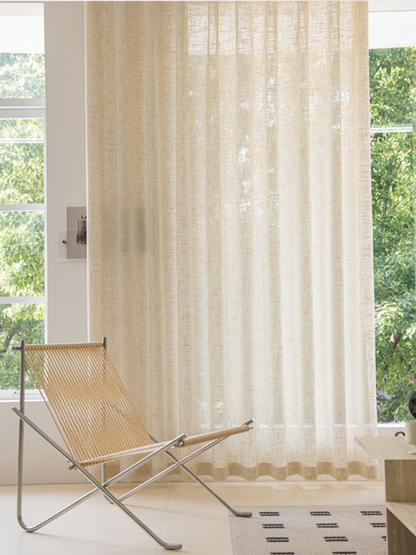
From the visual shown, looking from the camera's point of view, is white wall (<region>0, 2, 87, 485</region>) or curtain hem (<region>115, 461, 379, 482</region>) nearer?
curtain hem (<region>115, 461, 379, 482</region>)

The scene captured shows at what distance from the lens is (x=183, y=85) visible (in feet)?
9.09

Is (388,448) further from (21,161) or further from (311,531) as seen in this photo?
(21,161)

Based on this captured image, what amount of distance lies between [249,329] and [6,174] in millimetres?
1712

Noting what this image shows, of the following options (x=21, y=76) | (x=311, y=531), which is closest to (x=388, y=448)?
(x=311, y=531)

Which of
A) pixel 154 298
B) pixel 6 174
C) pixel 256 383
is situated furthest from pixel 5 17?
pixel 256 383

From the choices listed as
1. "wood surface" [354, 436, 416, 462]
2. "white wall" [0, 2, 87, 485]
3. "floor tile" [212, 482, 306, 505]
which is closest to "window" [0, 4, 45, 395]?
"white wall" [0, 2, 87, 485]

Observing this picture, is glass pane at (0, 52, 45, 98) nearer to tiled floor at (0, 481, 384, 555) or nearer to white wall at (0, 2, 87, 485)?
white wall at (0, 2, 87, 485)

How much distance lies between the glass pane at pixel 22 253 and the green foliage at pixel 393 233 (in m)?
2.03

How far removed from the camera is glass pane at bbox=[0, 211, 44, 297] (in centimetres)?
310

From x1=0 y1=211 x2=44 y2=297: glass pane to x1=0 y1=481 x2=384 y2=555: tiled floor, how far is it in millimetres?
1118

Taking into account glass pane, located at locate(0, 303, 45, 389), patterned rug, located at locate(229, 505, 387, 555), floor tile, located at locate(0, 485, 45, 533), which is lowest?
floor tile, located at locate(0, 485, 45, 533)

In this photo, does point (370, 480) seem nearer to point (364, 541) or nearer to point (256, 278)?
point (364, 541)

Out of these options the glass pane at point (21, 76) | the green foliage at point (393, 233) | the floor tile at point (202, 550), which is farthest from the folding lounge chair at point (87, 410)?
the glass pane at point (21, 76)

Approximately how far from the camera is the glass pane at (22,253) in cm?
310
